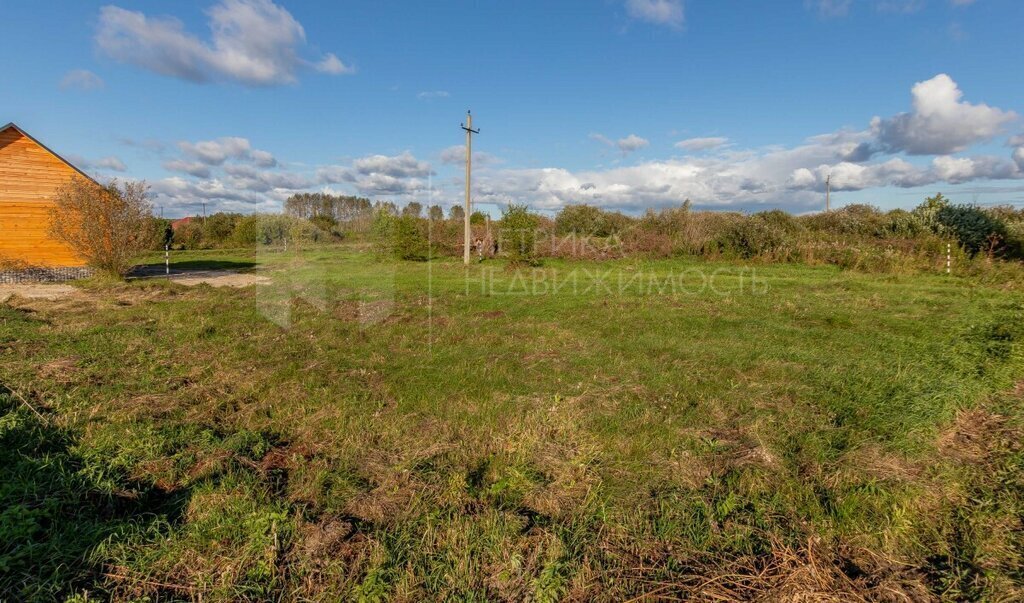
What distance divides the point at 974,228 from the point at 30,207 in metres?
34.3

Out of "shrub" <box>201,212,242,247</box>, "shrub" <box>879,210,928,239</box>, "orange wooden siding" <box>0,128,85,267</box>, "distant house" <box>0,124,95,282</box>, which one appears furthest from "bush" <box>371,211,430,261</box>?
"shrub" <box>879,210,928,239</box>

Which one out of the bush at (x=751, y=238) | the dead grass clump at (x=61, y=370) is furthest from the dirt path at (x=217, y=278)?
the bush at (x=751, y=238)

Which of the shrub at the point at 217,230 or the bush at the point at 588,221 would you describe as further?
the shrub at the point at 217,230

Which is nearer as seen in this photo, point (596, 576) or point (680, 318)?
point (596, 576)

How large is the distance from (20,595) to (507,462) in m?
2.65

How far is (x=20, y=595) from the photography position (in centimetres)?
208

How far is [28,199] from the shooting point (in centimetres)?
1527

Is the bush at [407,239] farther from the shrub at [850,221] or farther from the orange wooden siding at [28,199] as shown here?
the shrub at [850,221]

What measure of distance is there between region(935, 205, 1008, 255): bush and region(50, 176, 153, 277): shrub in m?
28.6

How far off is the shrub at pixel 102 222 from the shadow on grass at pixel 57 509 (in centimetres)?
1280

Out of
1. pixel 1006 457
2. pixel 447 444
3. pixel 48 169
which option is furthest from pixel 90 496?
pixel 48 169

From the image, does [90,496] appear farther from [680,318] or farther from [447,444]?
[680,318]

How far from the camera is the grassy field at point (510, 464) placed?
239 cm

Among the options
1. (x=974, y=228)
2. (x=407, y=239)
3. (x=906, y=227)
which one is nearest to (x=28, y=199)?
(x=407, y=239)
